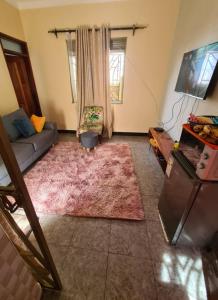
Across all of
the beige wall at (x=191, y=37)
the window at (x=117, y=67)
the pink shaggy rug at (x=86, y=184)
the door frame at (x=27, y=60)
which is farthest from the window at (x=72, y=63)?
the beige wall at (x=191, y=37)

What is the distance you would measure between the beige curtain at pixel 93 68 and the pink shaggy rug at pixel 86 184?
3.65ft

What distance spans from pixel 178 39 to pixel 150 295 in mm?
3602

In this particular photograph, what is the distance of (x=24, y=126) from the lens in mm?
2523

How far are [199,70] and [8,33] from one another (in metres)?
3.48

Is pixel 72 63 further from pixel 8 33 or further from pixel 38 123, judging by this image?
pixel 38 123

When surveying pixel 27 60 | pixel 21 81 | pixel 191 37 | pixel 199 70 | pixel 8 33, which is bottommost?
pixel 21 81

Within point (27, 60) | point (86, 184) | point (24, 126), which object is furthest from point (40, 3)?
point (86, 184)

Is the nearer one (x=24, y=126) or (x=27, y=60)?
(x=24, y=126)

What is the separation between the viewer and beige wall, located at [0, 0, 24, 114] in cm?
258

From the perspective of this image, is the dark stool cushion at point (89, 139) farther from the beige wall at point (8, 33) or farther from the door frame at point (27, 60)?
the door frame at point (27, 60)

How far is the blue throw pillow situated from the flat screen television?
2710 millimetres

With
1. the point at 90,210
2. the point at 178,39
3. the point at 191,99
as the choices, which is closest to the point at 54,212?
the point at 90,210

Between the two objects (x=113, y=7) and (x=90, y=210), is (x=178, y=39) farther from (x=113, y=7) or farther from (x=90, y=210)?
(x=90, y=210)

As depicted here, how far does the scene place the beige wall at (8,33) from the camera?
2578 millimetres
